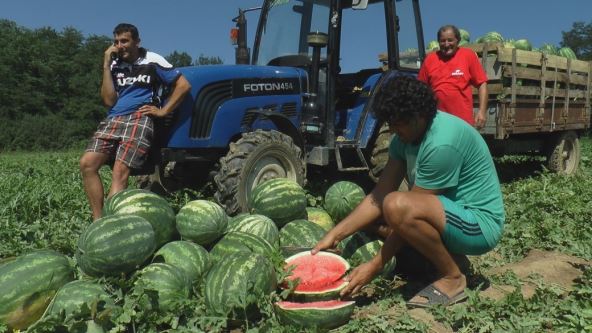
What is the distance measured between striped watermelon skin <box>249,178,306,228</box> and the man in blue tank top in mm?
1273

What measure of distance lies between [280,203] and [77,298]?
1882 millimetres

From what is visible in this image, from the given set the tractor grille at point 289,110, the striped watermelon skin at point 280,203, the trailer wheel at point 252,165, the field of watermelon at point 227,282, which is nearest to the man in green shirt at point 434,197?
the field of watermelon at point 227,282

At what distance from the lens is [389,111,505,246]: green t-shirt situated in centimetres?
326

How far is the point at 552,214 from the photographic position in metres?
6.07

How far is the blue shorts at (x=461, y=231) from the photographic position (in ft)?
10.9

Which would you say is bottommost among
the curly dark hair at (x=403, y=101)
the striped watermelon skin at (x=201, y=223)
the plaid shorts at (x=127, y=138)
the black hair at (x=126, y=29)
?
the striped watermelon skin at (x=201, y=223)

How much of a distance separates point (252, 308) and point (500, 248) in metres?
2.78

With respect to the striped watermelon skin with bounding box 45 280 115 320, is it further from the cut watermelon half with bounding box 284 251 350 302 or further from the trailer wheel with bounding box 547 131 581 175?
the trailer wheel with bounding box 547 131 581 175

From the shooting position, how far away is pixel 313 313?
3.01m

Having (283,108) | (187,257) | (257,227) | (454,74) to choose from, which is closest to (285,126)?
(283,108)

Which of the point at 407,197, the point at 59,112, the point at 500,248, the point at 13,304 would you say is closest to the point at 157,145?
the point at 13,304

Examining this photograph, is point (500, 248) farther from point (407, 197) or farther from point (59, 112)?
point (59, 112)

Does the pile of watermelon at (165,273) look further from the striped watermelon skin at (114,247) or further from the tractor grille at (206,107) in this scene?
the tractor grille at (206,107)

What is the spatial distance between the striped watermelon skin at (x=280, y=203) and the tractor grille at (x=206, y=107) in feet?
4.07
